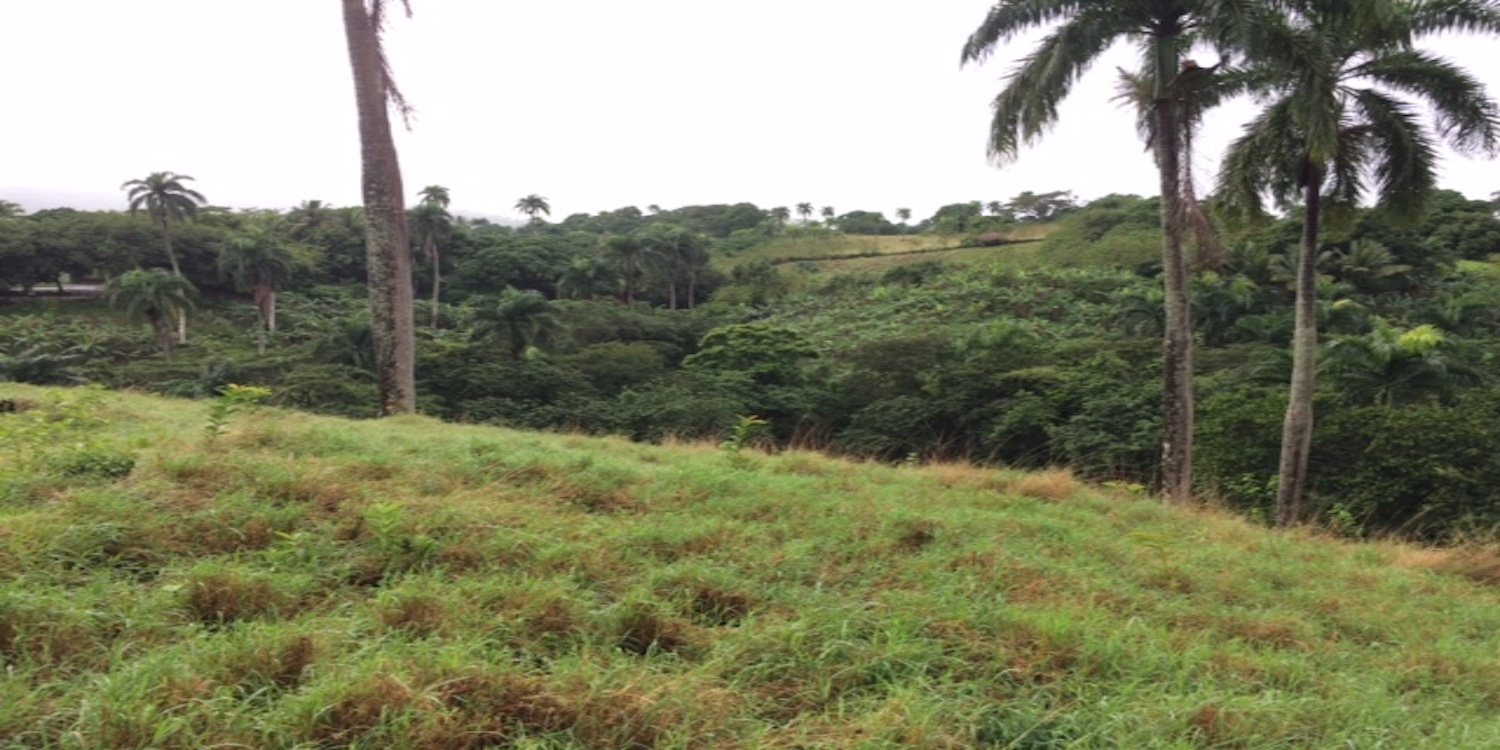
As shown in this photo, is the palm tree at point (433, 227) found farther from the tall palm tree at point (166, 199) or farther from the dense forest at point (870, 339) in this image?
the tall palm tree at point (166, 199)

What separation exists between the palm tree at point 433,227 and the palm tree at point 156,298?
51.5 ft

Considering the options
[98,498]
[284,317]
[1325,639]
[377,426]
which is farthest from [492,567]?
[284,317]

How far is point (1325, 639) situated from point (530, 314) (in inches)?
1338

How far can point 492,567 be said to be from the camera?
346cm

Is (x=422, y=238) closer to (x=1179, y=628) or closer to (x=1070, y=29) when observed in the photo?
(x=1070, y=29)

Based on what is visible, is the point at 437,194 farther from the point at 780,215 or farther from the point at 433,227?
the point at 780,215

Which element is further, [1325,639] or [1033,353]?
[1033,353]

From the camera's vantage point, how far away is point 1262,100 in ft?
33.3

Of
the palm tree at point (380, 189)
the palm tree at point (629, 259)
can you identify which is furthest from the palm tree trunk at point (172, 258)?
the palm tree at point (380, 189)

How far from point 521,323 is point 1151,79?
2937cm

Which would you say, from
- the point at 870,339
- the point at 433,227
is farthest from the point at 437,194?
the point at 870,339

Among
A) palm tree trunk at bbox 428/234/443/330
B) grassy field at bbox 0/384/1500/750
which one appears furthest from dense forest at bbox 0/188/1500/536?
grassy field at bbox 0/384/1500/750

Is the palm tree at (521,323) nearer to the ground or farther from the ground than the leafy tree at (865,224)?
nearer to the ground

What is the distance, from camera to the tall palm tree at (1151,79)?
9.49 m
